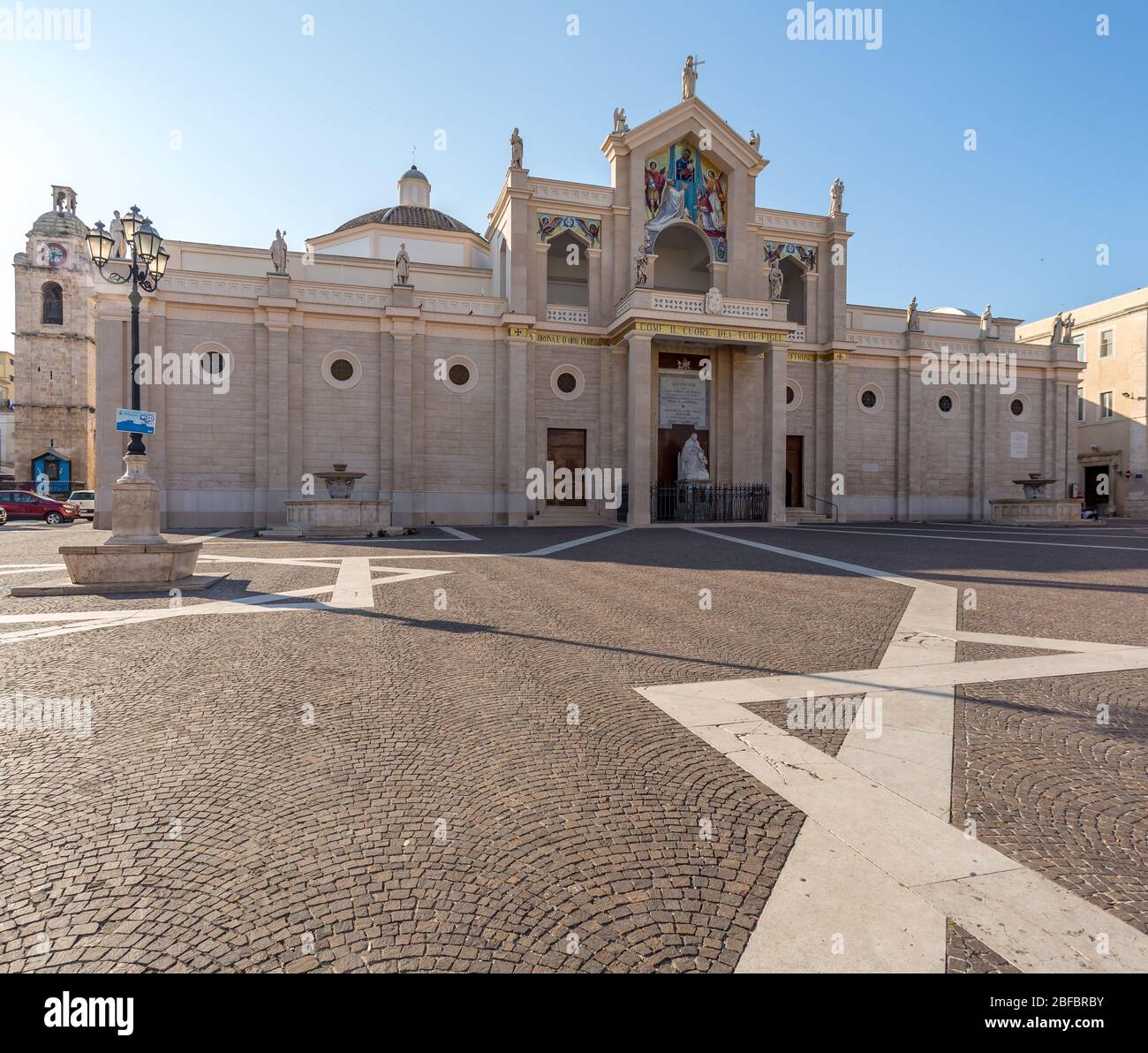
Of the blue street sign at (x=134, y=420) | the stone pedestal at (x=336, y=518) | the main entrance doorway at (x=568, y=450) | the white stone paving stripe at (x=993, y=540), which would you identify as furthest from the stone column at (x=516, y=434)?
the blue street sign at (x=134, y=420)

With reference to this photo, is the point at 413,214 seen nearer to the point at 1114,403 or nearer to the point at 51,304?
the point at 51,304

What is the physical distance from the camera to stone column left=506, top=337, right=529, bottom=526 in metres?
27.7

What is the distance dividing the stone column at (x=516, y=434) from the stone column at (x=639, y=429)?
4.66 meters

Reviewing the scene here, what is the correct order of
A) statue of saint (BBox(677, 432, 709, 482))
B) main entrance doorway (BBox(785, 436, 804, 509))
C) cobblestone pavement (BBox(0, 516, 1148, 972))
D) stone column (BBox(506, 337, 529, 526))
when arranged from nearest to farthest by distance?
cobblestone pavement (BBox(0, 516, 1148, 972))
statue of saint (BBox(677, 432, 709, 482))
stone column (BBox(506, 337, 529, 526))
main entrance doorway (BBox(785, 436, 804, 509))

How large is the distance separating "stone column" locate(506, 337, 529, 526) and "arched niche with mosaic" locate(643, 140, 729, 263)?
8.38m

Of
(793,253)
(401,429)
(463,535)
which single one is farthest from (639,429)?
(793,253)

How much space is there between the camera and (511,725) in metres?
4.30

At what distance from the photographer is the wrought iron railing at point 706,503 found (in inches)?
1090

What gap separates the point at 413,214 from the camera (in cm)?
3694

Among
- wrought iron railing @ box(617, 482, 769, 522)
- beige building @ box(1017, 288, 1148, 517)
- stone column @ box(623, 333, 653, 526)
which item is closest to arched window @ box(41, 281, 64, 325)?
stone column @ box(623, 333, 653, 526)

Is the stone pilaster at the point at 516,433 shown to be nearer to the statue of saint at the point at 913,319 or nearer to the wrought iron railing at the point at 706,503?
the wrought iron railing at the point at 706,503

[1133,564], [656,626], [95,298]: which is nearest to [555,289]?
[95,298]

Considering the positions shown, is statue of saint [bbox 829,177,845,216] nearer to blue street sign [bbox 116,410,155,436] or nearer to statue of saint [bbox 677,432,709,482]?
statue of saint [bbox 677,432,709,482]
